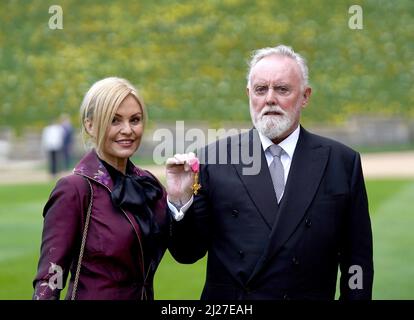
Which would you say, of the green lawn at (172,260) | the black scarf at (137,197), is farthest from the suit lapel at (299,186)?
the green lawn at (172,260)

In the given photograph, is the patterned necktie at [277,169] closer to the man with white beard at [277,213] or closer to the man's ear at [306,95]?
the man with white beard at [277,213]

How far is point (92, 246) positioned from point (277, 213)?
2.29 ft

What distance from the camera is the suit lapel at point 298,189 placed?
333cm

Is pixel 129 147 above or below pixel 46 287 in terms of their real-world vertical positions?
above

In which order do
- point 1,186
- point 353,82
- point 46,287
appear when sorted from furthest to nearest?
point 353,82 < point 1,186 < point 46,287

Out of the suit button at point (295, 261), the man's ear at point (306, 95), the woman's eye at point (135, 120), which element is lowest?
the suit button at point (295, 261)

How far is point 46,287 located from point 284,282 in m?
0.88

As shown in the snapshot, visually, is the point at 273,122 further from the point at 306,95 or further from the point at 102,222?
the point at 102,222

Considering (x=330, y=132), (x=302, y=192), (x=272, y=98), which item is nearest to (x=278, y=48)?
(x=272, y=98)

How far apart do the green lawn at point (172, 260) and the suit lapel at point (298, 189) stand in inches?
190

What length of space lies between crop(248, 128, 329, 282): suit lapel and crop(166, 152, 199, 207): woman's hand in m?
0.36

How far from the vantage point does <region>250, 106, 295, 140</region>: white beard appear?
3.35 metres

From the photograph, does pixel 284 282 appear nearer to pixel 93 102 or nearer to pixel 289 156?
pixel 289 156
